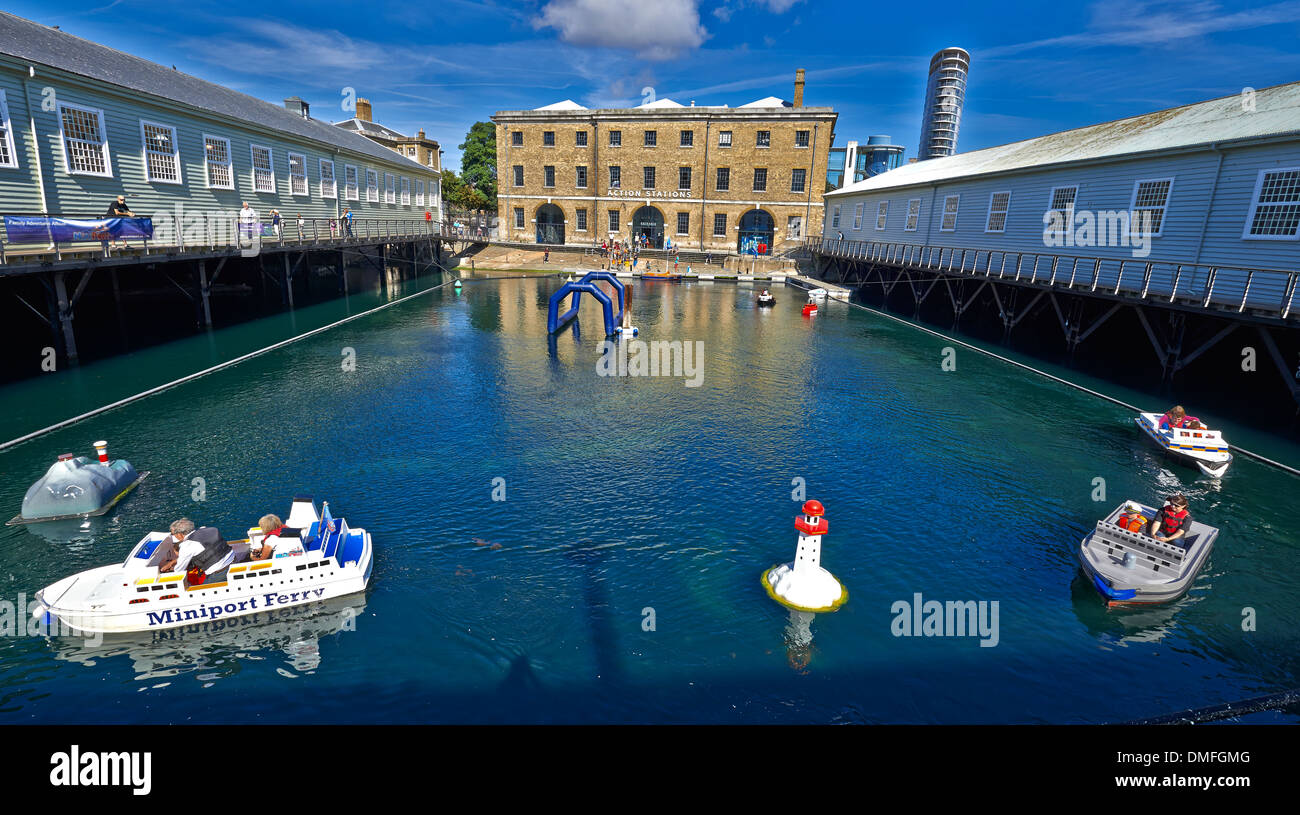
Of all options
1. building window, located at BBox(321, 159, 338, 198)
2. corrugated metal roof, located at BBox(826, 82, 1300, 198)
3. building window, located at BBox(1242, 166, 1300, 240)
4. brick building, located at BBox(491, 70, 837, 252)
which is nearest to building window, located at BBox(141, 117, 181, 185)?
building window, located at BBox(321, 159, 338, 198)

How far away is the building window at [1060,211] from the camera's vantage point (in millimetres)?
29969

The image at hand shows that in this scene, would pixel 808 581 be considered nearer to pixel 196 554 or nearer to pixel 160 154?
pixel 196 554

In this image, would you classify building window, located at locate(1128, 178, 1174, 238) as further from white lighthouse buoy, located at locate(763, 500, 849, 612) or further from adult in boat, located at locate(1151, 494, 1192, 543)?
white lighthouse buoy, located at locate(763, 500, 849, 612)

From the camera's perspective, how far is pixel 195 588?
10.1 m

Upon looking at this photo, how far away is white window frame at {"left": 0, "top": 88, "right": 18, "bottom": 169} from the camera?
811 inches

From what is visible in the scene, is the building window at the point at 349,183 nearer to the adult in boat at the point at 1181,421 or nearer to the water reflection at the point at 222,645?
the water reflection at the point at 222,645

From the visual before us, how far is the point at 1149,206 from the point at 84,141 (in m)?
41.5

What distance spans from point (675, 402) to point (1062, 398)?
14621 millimetres

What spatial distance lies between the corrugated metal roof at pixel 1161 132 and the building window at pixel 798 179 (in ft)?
80.9

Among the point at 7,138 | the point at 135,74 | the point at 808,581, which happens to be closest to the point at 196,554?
the point at 808,581

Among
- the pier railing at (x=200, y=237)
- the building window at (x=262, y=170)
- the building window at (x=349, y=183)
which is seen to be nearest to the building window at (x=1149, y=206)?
the pier railing at (x=200, y=237)

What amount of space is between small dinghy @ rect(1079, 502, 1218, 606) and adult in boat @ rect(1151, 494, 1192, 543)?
0.48ft
